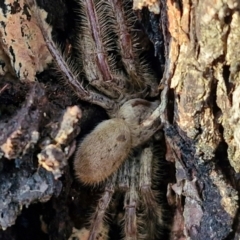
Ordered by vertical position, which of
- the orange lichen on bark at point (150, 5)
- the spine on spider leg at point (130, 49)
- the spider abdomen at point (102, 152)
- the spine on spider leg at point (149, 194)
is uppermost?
the orange lichen on bark at point (150, 5)

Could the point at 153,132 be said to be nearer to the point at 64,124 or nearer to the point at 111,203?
the point at 111,203

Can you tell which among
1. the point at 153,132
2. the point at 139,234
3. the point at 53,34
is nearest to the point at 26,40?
the point at 53,34

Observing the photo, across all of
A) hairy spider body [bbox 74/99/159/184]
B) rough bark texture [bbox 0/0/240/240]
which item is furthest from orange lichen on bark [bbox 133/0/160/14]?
hairy spider body [bbox 74/99/159/184]

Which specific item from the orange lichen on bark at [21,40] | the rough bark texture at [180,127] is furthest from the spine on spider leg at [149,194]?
the orange lichen on bark at [21,40]

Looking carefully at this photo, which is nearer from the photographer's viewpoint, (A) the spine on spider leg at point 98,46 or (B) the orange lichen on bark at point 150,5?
(B) the orange lichen on bark at point 150,5

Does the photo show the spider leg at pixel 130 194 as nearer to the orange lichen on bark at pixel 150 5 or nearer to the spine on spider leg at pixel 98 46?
the spine on spider leg at pixel 98 46

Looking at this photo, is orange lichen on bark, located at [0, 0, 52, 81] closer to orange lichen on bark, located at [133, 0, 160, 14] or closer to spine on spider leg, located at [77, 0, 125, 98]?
spine on spider leg, located at [77, 0, 125, 98]

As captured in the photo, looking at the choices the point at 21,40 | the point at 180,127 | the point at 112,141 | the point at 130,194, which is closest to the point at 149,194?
the point at 130,194
